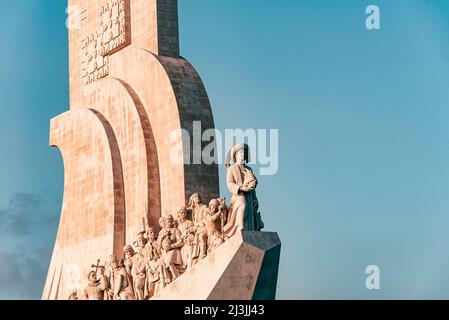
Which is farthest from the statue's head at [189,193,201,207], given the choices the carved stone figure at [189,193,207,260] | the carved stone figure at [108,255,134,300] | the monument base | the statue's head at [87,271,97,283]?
the statue's head at [87,271,97,283]

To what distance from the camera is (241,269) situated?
55.5 ft

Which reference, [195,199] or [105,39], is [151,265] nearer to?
[195,199]

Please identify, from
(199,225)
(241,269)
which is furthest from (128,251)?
(241,269)

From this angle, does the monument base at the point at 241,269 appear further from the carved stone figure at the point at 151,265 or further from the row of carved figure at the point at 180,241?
the carved stone figure at the point at 151,265

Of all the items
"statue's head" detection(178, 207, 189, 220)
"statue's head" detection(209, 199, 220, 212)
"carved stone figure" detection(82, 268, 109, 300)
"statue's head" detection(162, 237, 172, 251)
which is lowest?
"carved stone figure" detection(82, 268, 109, 300)

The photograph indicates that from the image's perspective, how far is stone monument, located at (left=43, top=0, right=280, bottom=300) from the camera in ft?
57.3

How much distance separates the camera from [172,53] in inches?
816

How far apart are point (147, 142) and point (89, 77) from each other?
2974 mm

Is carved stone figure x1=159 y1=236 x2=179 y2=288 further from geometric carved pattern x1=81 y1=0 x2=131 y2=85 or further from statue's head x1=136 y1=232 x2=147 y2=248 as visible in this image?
geometric carved pattern x1=81 y1=0 x2=131 y2=85

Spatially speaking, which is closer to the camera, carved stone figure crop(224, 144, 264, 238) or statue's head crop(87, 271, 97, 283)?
carved stone figure crop(224, 144, 264, 238)

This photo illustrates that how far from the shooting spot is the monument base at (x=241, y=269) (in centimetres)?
1692

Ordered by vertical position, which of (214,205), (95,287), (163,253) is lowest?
(95,287)

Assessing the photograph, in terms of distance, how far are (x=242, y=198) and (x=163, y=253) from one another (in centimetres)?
180
